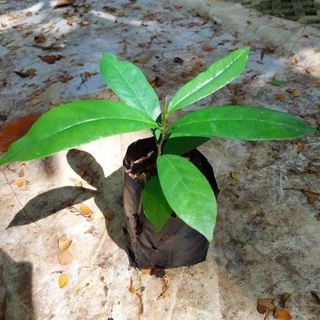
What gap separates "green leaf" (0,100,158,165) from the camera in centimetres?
82

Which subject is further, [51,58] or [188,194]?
[51,58]

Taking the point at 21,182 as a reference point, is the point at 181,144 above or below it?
above

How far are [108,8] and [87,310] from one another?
10.6 feet

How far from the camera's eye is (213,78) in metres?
1.09

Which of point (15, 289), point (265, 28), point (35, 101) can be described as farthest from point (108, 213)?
point (265, 28)

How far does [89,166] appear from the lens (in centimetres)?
187

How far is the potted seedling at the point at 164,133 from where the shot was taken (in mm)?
829

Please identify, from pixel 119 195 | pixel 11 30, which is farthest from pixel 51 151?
pixel 11 30

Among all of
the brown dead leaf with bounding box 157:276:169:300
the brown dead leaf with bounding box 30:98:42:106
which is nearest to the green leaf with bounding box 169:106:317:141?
the brown dead leaf with bounding box 157:276:169:300

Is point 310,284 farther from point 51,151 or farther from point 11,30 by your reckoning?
point 11,30

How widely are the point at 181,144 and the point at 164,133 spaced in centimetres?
13

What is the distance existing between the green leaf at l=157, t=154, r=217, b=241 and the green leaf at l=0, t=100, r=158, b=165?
13cm

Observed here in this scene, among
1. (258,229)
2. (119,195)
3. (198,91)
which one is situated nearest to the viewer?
(198,91)

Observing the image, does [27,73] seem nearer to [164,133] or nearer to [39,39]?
[39,39]
